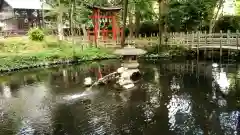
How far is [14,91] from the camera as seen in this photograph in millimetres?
20922

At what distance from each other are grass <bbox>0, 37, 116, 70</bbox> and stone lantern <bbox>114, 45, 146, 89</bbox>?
12.9 metres

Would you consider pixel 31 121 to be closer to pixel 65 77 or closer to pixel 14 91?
pixel 14 91

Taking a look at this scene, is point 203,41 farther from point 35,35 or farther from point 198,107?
point 35,35

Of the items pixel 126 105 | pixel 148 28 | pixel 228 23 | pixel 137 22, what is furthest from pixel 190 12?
pixel 126 105

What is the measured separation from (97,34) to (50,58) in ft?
25.3

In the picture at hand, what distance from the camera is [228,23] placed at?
1563 inches

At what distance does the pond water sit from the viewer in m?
12.8

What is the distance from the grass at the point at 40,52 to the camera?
31.1 m

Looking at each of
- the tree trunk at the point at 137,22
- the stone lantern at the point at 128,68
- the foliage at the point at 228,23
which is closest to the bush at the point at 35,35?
the tree trunk at the point at 137,22

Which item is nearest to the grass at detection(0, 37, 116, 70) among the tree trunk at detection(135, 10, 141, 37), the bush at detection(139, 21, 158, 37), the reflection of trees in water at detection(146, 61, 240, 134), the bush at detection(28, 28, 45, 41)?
the bush at detection(28, 28, 45, 41)

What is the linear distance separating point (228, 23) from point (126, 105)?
28.2 m

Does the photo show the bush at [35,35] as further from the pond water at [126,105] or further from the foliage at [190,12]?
the foliage at [190,12]

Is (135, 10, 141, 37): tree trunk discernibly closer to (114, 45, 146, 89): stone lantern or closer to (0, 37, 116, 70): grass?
(0, 37, 116, 70): grass

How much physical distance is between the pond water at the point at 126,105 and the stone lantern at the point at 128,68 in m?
0.92
